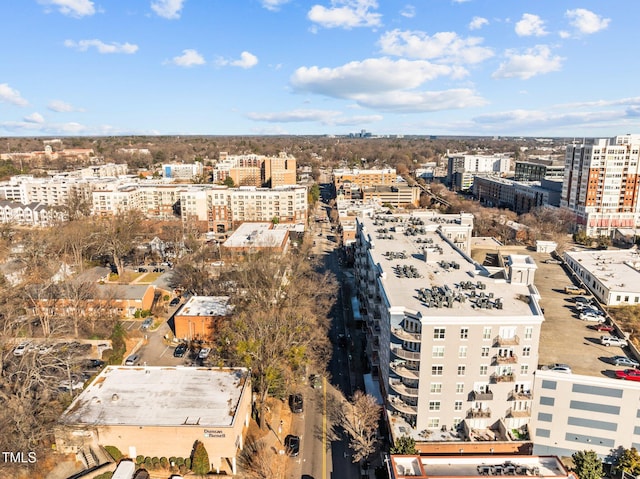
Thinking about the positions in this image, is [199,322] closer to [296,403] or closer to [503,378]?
[296,403]

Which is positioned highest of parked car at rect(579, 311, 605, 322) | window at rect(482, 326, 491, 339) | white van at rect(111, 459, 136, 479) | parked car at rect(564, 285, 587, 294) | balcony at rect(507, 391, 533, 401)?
window at rect(482, 326, 491, 339)

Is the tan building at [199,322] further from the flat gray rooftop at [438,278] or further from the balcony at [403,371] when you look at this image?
the balcony at [403,371]

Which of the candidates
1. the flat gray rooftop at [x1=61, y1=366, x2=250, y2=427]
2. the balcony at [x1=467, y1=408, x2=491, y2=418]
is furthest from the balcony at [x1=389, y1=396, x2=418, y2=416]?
the flat gray rooftop at [x1=61, y1=366, x2=250, y2=427]

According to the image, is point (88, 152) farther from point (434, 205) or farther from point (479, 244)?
point (479, 244)

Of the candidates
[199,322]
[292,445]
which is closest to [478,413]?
[292,445]

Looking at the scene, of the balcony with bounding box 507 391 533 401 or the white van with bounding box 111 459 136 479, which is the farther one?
the balcony with bounding box 507 391 533 401

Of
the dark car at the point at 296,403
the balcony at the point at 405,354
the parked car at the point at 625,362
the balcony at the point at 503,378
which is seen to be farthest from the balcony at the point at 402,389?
the parked car at the point at 625,362

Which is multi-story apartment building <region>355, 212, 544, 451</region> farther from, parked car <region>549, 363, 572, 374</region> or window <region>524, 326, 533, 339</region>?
parked car <region>549, 363, 572, 374</region>
